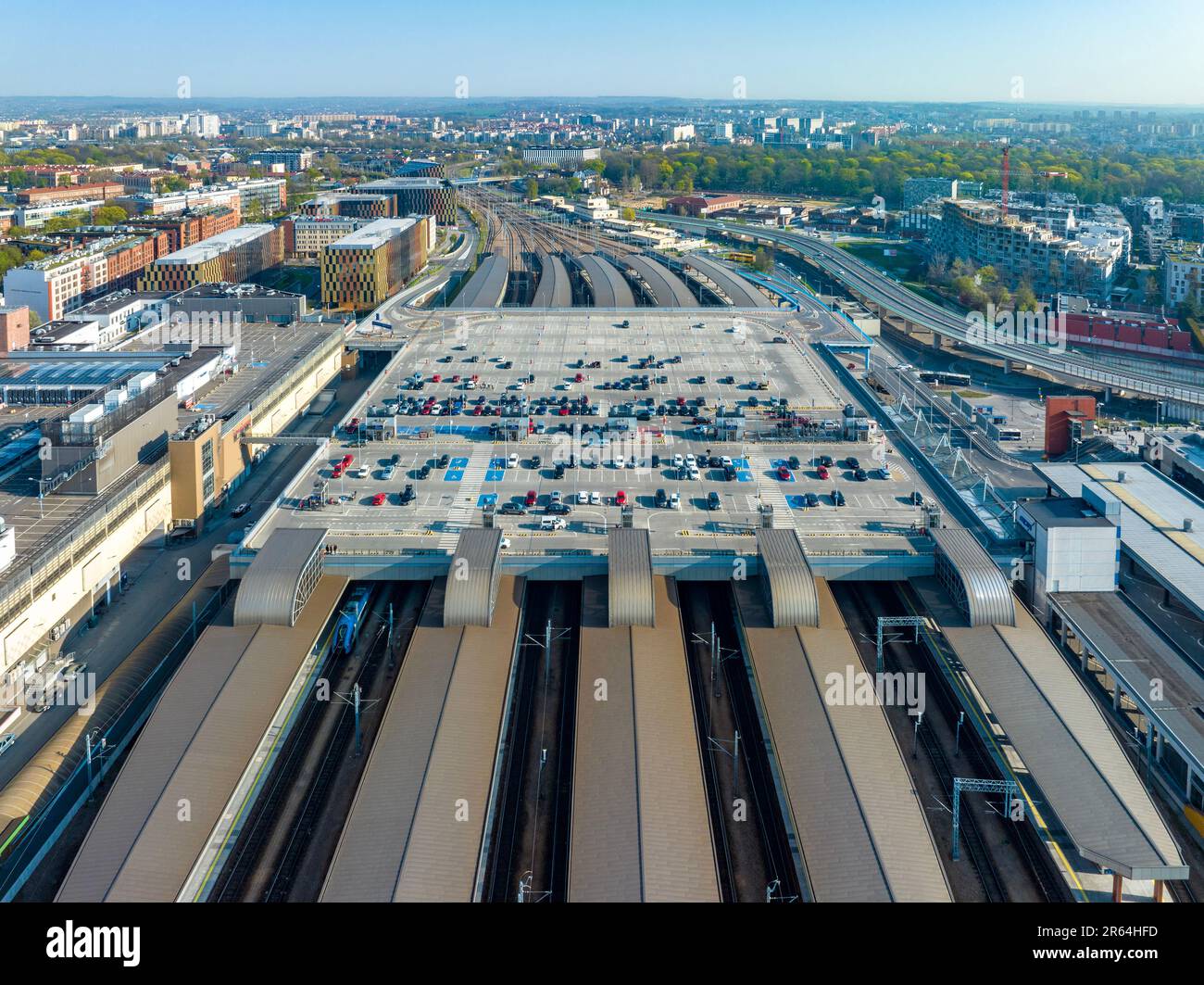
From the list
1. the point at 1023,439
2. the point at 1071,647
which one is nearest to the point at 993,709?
the point at 1071,647

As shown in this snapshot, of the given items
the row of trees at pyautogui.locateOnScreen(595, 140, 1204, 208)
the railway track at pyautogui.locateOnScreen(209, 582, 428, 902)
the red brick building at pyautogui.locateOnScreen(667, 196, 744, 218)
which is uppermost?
the row of trees at pyautogui.locateOnScreen(595, 140, 1204, 208)

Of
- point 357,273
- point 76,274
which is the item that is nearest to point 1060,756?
point 357,273

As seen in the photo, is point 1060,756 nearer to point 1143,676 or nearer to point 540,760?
point 1143,676

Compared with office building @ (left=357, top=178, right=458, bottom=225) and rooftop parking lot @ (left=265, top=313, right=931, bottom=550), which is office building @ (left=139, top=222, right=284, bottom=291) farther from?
rooftop parking lot @ (left=265, top=313, right=931, bottom=550)

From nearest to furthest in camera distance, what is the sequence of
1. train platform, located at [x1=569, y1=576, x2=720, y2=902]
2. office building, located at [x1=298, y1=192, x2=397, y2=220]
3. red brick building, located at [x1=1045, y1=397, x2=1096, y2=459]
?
1. train platform, located at [x1=569, y1=576, x2=720, y2=902]
2. red brick building, located at [x1=1045, y1=397, x2=1096, y2=459]
3. office building, located at [x1=298, y1=192, x2=397, y2=220]

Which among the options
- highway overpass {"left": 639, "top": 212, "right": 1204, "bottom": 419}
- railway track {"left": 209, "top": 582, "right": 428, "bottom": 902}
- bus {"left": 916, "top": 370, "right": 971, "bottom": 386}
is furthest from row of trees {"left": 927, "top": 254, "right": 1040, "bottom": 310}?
railway track {"left": 209, "top": 582, "right": 428, "bottom": 902}

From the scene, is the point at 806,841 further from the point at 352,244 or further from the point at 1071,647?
the point at 352,244
